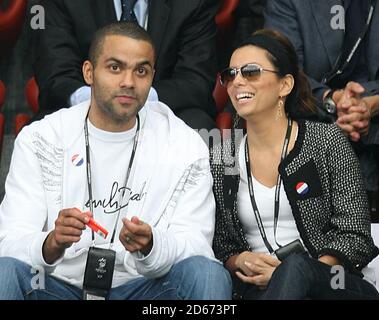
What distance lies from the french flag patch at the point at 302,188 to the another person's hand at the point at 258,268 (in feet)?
0.74

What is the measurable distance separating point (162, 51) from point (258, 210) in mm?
883

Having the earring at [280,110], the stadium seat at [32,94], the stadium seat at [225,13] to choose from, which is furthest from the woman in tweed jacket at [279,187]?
the stadium seat at [32,94]

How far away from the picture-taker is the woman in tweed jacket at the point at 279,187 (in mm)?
2996

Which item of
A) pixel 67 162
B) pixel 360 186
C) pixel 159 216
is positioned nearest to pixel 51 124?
pixel 67 162

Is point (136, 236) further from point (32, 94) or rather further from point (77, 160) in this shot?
point (32, 94)

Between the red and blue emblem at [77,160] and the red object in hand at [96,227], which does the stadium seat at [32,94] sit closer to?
the red and blue emblem at [77,160]

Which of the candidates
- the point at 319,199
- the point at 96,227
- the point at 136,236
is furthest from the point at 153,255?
the point at 319,199

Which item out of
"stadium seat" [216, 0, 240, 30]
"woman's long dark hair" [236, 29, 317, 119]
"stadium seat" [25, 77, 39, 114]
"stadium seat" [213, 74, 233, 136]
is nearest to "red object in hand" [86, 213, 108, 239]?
"woman's long dark hair" [236, 29, 317, 119]

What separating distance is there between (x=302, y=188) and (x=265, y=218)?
0.46 feet

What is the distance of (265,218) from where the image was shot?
309cm

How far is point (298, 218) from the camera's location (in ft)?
10.00
